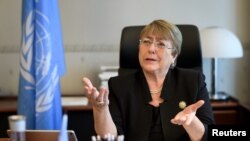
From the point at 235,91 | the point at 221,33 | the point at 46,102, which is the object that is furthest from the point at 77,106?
the point at 235,91

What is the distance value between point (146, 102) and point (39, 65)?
2.75 feet

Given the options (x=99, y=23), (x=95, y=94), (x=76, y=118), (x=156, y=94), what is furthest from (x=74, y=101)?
(x=95, y=94)

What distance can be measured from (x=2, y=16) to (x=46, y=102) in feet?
3.31

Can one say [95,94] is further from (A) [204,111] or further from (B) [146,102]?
(A) [204,111]

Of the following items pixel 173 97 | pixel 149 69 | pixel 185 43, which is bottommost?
pixel 173 97

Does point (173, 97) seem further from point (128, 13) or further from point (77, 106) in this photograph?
point (128, 13)

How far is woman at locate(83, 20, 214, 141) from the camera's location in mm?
1560

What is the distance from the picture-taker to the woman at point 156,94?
61.4 inches

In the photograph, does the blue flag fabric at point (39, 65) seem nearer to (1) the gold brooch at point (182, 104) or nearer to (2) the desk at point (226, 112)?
(1) the gold brooch at point (182, 104)

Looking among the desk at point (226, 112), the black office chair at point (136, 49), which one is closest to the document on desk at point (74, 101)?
the black office chair at point (136, 49)

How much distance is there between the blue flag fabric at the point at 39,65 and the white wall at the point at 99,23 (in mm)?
578

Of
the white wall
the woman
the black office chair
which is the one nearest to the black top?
the woman

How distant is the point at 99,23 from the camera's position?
2.77 metres

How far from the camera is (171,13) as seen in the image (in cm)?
278
